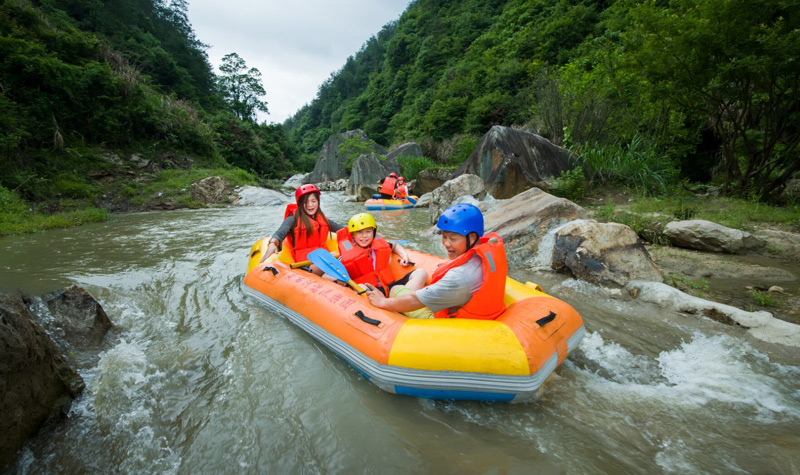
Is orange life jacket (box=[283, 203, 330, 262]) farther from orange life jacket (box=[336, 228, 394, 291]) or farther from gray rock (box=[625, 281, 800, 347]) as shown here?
gray rock (box=[625, 281, 800, 347])

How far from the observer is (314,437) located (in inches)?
77.4

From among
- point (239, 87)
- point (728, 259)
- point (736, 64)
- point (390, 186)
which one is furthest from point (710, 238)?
point (239, 87)

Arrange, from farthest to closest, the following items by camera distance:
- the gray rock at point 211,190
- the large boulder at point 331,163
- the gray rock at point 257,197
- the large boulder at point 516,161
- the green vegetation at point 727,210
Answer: the large boulder at point 331,163 < the gray rock at point 257,197 < the gray rock at point 211,190 < the large boulder at point 516,161 < the green vegetation at point 727,210

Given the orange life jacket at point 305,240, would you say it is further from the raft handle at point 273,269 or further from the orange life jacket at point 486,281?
the orange life jacket at point 486,281

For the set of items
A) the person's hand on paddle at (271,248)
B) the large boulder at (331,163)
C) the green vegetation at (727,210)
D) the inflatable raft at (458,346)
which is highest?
the large boulder at (331,163)

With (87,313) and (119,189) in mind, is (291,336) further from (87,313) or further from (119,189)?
(119,189)

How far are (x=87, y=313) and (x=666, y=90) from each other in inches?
350

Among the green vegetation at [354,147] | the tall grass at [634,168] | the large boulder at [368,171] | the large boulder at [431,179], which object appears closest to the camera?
the tall grass at [634,168]

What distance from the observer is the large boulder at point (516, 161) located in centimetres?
887

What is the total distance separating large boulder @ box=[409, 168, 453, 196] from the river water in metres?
10.0

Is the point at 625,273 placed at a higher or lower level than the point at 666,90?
lower

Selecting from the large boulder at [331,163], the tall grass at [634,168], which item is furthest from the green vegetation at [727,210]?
the large boulder at [331,163]

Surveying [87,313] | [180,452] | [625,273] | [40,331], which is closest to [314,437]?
[180,452]

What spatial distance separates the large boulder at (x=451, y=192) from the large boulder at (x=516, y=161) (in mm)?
708
